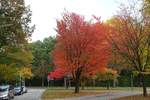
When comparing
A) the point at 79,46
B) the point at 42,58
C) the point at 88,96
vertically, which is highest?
the point at 42,58

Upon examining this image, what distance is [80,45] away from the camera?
6681 centimetres

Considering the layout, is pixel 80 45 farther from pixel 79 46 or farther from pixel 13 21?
pixel 13 21

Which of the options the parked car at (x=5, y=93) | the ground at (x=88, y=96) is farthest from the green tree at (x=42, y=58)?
the parked car at (x=5, y=93)

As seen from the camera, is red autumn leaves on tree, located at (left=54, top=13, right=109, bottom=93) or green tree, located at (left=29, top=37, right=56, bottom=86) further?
green tree, located at (left=29, top=37, right=56, bottom=86)

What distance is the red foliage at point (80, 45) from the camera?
66.6 metres

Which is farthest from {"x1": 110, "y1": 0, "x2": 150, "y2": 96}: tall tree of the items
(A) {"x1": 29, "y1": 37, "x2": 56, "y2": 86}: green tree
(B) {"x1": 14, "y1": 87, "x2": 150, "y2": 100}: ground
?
(A) {"x1": 29, "y1": 37, "x2": 56, "y2": 86}: green tree

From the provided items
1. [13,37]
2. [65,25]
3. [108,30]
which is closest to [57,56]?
[65,25]

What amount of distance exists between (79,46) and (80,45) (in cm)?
22

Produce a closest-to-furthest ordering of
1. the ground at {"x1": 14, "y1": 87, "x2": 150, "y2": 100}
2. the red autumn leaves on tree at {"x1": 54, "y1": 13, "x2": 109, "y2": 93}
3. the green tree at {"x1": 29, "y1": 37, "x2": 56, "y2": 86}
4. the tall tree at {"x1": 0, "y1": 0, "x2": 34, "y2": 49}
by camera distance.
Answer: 1. the tall tree at {"x1": 0, "y1": 0, "x2": 34, "y2": 49}
2. the ground at {"x1": 14, "y1": 87, "x2": 150, "y2": 100}
3. the red autumn leaves on tree at {"x1": 54, "y1": 13, "x2": 109, "y2": 93}
4. the green tree at {"x1": 29, "y1": 37, "x2": 56, "y2": 86}

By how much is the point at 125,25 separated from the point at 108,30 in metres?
5.11

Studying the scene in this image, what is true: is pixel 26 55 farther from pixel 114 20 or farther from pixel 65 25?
pixel 114 20

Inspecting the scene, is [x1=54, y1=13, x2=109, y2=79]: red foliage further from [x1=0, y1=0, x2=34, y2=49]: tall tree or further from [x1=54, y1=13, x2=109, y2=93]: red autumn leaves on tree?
[x1=0, y1=0, x2=34, y2=49]: tall tree

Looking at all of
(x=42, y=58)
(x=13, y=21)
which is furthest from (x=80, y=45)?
(x=42, y=58)

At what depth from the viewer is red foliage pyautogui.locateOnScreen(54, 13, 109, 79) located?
66.6 meters
